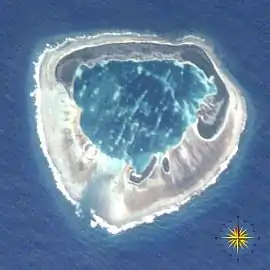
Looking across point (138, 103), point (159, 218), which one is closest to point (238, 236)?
point (159, 218)

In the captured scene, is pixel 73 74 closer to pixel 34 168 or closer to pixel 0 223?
pixel 34 168

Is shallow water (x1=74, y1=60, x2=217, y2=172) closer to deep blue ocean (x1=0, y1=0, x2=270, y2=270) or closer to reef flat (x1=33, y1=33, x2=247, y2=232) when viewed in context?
reef flat (x1=33, y1=33, x2=247, y2=232)

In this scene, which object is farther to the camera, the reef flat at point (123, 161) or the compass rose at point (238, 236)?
the reef flat at point (123, 161)

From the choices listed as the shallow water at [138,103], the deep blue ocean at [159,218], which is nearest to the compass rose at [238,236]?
the deep blue ocean at [159,218]

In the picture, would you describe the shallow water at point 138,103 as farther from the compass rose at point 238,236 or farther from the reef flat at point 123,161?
the compass rose at point 238,236

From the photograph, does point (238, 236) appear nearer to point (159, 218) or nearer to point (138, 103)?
point (159, 218)

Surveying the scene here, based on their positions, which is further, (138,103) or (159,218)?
(138,103)
